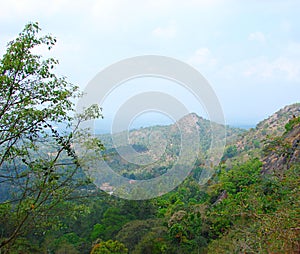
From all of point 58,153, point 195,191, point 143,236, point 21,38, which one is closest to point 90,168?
point 58,153

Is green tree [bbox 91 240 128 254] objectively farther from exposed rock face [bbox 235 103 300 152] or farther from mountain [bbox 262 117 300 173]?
exposed rock face [bbox 235 103 300 152]

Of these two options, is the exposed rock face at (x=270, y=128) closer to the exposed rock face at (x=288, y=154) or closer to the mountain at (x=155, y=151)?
the mountain at (x=155, y=151)

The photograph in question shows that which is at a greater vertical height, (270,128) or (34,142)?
(270,128)

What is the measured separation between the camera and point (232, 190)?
14.4 meters

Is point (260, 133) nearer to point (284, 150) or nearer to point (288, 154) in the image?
point (288, 154)

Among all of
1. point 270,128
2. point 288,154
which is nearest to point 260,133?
point 270,128

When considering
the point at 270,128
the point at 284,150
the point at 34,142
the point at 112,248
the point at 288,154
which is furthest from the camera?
the point at 270,128

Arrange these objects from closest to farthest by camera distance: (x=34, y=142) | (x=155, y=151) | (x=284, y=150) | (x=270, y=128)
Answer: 1. (x=34, y=142)
2. (x=284, y=150)
3. (x=155, y=151)
4. (x=270, y=128)

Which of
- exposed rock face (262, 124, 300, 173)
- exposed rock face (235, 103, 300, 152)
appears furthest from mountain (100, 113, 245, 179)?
exposed rock face (235, 103, 300, 152)

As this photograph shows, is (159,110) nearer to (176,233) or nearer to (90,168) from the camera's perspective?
(90,168)

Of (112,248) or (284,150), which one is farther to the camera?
(112,248)

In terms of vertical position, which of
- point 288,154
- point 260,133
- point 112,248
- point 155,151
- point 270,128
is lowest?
point 112,248

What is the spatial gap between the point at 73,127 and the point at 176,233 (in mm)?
10398

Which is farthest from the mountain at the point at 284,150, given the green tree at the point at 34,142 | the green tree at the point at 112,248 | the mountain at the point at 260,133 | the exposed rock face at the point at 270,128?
the exposed rock face at the point at 270,128
